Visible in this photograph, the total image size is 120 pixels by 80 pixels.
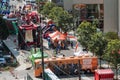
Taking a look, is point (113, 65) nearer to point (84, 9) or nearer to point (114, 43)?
point (114, 43)

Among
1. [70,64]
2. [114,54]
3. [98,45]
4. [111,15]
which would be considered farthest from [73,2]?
[114,54]

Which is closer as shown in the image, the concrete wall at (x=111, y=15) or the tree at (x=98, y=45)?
the tree at (x=98, y=45)

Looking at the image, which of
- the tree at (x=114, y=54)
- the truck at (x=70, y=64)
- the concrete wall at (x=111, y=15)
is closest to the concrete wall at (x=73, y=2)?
the concrete wall at (x=111, y=15)

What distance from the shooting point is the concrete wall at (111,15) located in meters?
64.9

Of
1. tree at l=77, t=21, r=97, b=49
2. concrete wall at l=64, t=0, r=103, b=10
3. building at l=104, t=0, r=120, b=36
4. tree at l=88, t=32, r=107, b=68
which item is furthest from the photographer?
concrete wall at l=64, t=0, r=103, b=10

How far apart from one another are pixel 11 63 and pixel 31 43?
378 inches

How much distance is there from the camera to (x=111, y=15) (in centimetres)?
6525

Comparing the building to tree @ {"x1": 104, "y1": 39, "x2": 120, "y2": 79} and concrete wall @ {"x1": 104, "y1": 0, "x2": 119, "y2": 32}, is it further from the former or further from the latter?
tree @ {"x1": 104, "y1": 39, "x2": 120, "y2": 79}

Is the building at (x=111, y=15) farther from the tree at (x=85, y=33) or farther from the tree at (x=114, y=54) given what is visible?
the tree at (x=114, y=54)

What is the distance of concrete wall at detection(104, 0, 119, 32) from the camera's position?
213ft

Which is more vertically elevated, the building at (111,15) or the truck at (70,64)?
the building at (111,15)

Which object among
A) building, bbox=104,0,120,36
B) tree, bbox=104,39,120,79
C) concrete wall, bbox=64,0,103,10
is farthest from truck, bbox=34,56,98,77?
concrete wall, bbox=64,0,103,10

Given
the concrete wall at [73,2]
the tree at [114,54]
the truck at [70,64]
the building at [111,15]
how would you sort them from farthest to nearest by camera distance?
1. the concrete wall at [73,2]
2. the building at [111,15]
3. the truck at [70,64]
4. the tree at [114,54]

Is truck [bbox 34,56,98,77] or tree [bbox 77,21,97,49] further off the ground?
tree [bbox 77,21,97,49]
